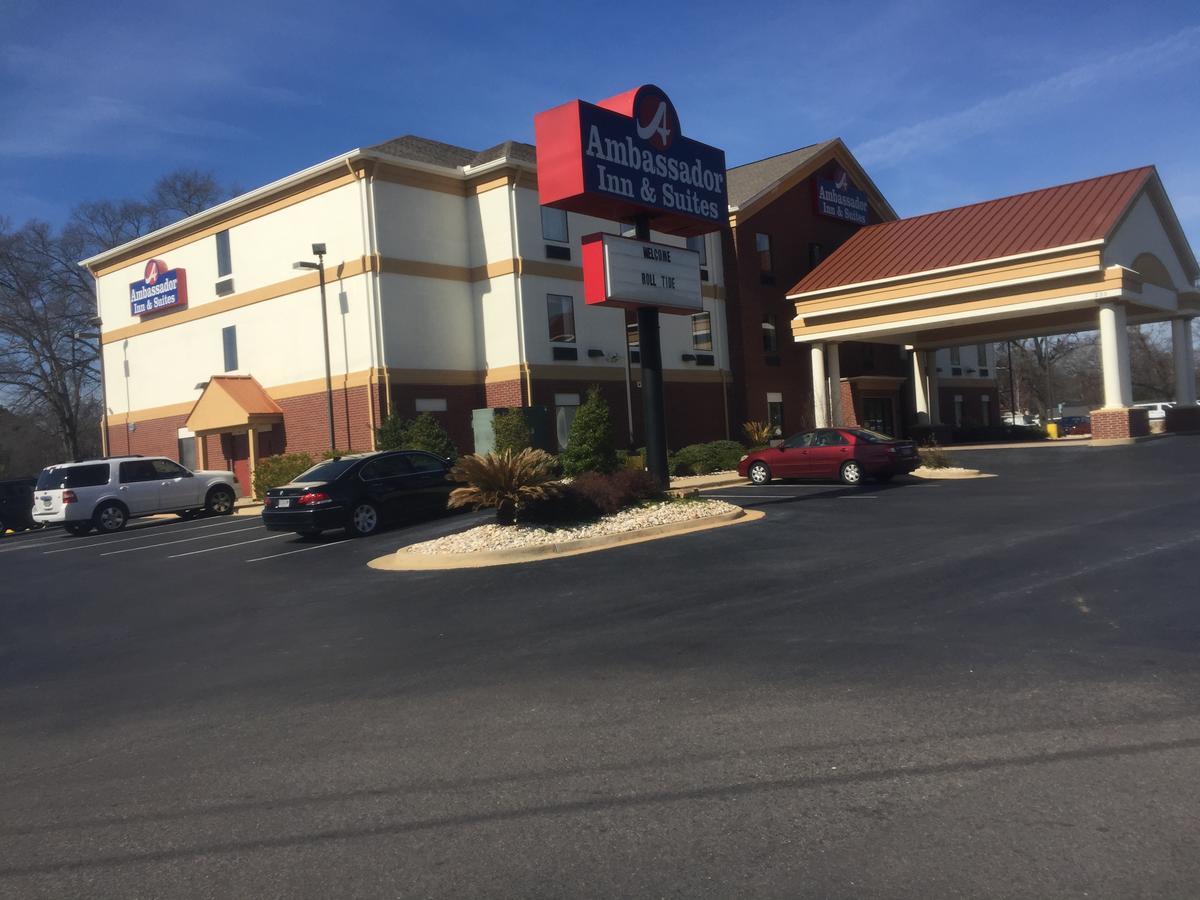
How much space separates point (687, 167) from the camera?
18656 mm

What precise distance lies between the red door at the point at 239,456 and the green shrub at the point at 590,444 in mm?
17701

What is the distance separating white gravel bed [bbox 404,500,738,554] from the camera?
46.1ft

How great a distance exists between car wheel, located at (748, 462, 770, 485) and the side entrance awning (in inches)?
585

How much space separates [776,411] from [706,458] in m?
9.52

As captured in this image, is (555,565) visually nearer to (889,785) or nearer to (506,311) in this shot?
(889,785)

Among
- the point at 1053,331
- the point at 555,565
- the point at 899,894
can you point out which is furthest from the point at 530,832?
the point at 1053,331

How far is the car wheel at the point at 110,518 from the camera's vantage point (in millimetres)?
23484

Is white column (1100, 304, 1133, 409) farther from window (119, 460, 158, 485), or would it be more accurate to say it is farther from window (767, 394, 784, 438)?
window (119, 460, 158, 485)

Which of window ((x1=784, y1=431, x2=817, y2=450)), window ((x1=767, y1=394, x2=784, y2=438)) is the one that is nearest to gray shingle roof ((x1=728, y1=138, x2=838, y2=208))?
window ((x1=767, y1=394, x2=784, y2=438))

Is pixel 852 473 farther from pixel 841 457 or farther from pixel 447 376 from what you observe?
pixel 447 376

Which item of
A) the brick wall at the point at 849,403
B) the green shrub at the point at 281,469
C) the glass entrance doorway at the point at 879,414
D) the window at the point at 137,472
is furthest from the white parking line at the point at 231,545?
the glass entrance doorway at the point at 879,414

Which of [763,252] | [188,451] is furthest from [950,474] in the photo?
[188,451]

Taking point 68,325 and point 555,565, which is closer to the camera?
point 555,565

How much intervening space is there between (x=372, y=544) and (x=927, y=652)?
1129 centimetres
